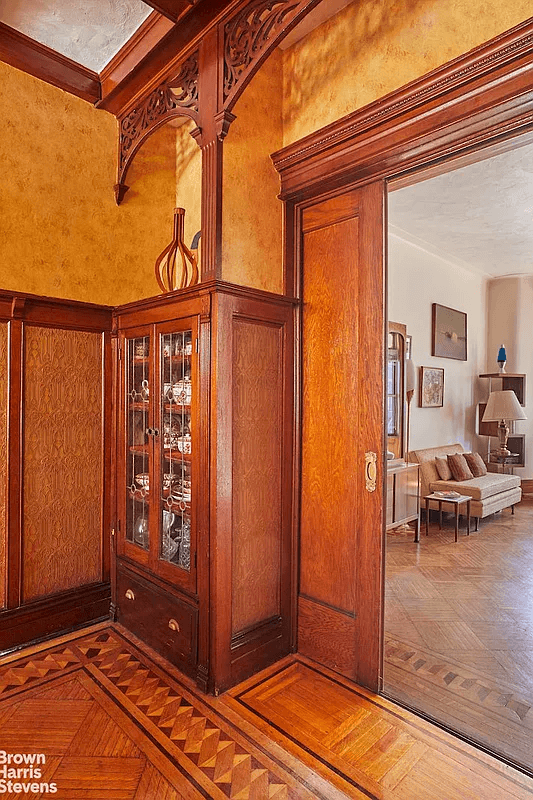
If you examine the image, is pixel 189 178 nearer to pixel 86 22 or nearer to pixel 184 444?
pixel 86 22

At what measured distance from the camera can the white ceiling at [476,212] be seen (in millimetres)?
4578

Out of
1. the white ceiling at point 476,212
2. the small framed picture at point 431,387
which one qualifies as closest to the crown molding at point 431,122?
the white ceiling at point 476,212

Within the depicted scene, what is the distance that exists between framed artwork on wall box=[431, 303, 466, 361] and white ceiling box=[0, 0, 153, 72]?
5.16 metres

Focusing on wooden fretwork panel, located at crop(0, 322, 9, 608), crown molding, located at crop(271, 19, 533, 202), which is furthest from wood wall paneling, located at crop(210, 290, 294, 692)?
wooden fretwork panel, located at crop(0, 322, 9, 608)

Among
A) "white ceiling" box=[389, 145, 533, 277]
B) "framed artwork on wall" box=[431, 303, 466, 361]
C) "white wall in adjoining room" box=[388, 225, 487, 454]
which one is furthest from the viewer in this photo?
"framed artwork on wall" box=[431, 303, 466, 361]

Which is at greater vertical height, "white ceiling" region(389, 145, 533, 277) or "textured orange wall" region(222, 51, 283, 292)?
"white ceiling" region(389, 145, 533, 277)

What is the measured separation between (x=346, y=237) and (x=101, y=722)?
106 inches

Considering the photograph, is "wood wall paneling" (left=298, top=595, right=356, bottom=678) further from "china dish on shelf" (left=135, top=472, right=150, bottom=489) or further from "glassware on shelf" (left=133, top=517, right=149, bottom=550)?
"china dish on shelf" (left=135, top=472, right=150, bottom=489)

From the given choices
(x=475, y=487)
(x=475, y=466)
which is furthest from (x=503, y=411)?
(x=475, y=487)

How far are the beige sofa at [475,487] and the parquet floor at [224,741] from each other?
3818 mm

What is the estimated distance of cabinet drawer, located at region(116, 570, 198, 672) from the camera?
2.72 metres

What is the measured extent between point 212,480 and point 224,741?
1.14m

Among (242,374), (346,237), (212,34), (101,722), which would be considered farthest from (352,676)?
(212,34)

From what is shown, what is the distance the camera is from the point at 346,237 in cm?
280
